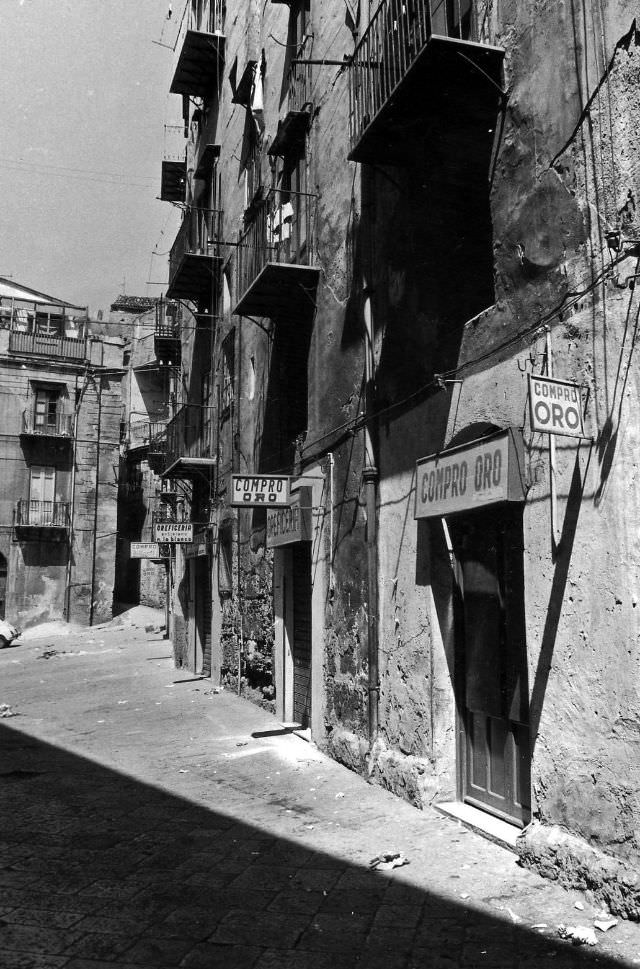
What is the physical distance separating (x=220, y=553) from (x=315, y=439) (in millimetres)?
6900

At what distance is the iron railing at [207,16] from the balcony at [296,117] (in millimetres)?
7866

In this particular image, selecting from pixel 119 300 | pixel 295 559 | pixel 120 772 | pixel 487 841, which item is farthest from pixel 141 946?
pixel 119 300

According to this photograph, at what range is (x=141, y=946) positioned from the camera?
4559 millimetres

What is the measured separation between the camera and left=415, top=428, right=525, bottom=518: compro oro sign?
600 cm

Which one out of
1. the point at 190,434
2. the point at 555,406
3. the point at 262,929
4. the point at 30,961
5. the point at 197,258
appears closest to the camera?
the point at 30,961

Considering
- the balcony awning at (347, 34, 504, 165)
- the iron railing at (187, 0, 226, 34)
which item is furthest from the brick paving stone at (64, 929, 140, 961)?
the iron railing at (187, 0, 226, 34)

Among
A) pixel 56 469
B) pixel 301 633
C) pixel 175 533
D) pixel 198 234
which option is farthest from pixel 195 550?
pixel 56 469

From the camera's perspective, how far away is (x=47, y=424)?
35562 mm

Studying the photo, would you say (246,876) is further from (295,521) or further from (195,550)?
(195,550)

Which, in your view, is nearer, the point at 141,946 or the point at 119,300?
the point at 141,946

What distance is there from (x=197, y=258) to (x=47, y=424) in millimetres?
20296

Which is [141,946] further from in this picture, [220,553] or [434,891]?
[220,553]

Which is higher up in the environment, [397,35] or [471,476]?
[397,35]

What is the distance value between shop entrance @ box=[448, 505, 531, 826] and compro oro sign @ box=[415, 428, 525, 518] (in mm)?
262
